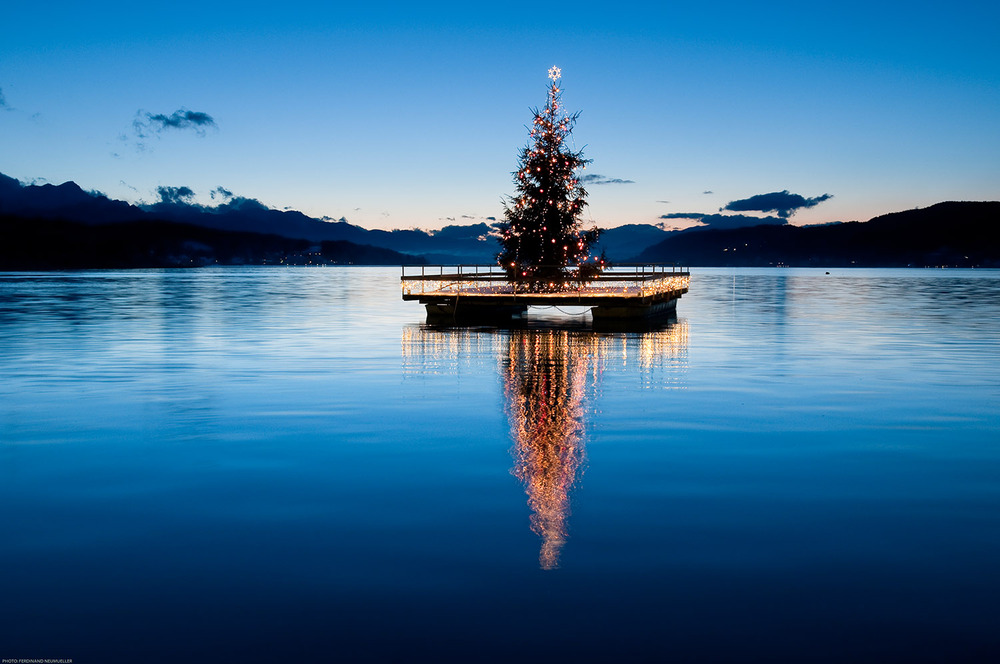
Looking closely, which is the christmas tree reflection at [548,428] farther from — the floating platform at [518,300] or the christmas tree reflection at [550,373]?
the floating platform at [518,300]

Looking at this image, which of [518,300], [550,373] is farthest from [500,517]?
[518,300]

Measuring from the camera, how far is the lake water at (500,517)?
20.9 ft

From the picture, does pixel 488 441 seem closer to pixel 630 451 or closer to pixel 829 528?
pixel 630 451

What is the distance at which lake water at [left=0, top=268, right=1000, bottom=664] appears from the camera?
20.9ft

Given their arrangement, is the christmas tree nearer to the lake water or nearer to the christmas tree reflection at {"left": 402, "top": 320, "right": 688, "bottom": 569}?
the christmas tree reflection at {"left": 402, "top": 320, "right": 688, "bottom": 569}

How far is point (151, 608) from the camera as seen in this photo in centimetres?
680

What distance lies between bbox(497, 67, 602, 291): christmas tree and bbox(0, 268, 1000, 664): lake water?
2310cm

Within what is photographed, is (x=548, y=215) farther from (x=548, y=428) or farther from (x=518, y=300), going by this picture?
(x=548, y=428)

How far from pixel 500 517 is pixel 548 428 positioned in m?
5.59

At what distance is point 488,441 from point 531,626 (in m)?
7.39

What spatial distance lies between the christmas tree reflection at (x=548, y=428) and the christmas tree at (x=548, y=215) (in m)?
16.1

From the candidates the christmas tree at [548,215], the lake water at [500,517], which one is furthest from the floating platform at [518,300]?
the lake water at [500,517]

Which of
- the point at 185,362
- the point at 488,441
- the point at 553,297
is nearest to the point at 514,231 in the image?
the point at 553,297

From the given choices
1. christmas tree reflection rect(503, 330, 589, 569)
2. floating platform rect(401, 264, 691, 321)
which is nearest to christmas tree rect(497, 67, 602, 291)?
floating platform rect(401, 264, 691, 321)
